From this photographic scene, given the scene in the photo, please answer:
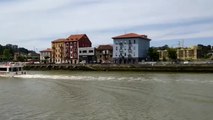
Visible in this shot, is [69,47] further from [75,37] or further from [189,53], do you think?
[189,53]

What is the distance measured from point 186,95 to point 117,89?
837 cm

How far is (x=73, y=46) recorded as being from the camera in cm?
13838

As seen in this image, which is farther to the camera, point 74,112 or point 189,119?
point 74,112

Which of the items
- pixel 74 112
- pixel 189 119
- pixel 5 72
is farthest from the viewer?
pixel 5 72

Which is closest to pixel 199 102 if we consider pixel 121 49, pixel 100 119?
pixel 100 119

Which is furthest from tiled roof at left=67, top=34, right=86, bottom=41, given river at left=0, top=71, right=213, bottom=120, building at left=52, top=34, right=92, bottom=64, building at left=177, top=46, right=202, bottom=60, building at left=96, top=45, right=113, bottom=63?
river at left=0, top=71, right=213, bottom=120

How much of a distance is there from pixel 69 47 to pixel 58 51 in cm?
733

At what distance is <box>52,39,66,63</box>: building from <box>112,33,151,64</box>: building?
26592 millimetres

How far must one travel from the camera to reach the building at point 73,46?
13712 cm

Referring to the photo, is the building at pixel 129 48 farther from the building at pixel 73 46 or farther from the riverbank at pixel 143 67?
the riverbank at pixel 143 67

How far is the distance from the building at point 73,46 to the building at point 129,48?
1803 centimetres

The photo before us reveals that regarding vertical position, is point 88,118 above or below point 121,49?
below

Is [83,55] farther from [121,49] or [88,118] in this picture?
[88,118]

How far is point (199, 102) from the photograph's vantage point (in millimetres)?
28547
